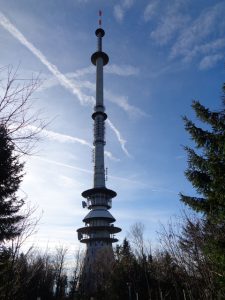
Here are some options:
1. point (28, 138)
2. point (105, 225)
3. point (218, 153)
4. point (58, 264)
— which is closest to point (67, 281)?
point (58, 264)

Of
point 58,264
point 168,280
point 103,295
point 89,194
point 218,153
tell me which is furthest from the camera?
point 89,194

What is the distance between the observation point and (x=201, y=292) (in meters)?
12.8

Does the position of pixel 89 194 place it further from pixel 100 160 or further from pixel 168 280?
pixel 168 280

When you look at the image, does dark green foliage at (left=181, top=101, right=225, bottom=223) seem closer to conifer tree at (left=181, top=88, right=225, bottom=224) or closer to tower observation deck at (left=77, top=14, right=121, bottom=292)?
conifer tree at (left=181, top=88, right=225, bottom=224)

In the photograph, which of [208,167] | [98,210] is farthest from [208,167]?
[98,210]

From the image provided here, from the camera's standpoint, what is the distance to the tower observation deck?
53397 mm

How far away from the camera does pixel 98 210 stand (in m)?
55.5

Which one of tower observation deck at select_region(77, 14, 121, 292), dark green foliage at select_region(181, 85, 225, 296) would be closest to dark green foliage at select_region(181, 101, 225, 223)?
dark green foliage at select_region(181, 85, 225, 296)

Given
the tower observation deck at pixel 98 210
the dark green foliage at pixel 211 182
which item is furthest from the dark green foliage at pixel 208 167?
the tower observation deck at pixel 98 210

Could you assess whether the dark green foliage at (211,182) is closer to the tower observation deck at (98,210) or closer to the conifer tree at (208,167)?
the conifer tree at (208,167)

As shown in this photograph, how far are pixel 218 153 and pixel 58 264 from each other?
4776cm

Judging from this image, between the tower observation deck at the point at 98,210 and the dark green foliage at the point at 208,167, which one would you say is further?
the tower observation deck at the point at 98,210

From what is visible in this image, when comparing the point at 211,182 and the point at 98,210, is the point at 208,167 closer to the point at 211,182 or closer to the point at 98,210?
the point at 211,182

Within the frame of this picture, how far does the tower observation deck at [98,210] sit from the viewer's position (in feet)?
175
